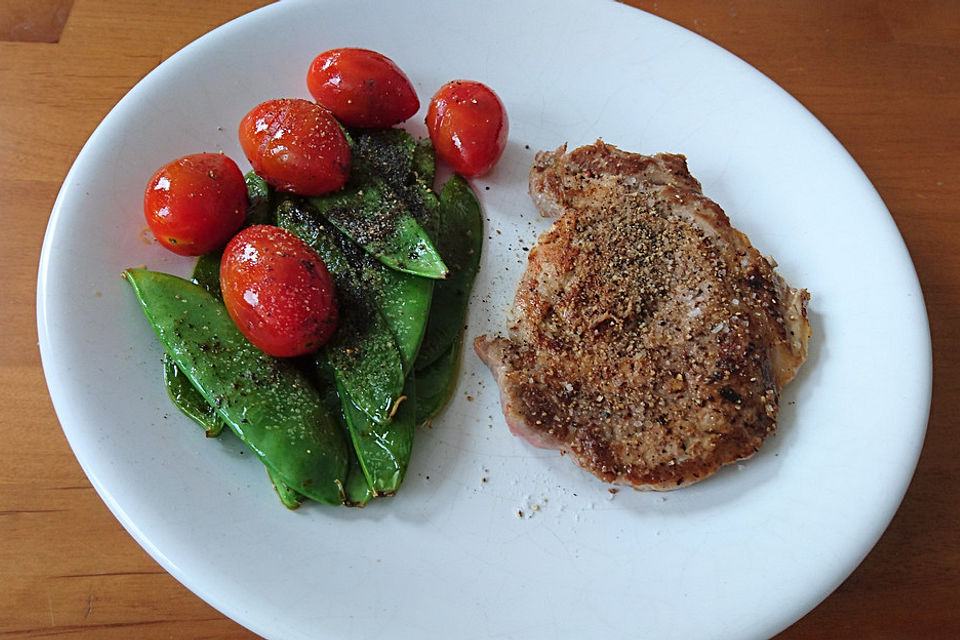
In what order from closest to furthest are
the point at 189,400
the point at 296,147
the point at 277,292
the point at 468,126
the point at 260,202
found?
→ 1. the point at 277,292
2. the point at 189,400
3. the point at 296,147
4. the point at 260,202
5. the point at 468,126

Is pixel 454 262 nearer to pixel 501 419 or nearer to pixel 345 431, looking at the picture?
pixel 501 419

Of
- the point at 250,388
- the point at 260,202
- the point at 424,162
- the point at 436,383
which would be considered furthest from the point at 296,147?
the point at 436,383

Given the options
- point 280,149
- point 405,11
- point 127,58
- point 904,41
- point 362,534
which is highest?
point 904,41

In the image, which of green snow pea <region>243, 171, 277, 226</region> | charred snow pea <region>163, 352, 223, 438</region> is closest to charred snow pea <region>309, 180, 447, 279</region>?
green snow pea <region>243, 171, 277, 226</region>

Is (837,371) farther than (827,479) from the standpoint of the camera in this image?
Yes

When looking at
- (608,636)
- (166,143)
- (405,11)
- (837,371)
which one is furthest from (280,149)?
(837,371)

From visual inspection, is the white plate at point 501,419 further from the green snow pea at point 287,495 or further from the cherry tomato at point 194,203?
the cherry tomato at point 194,203

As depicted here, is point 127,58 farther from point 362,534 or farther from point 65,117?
point 362,534
